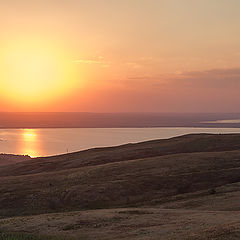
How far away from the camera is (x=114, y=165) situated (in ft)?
212

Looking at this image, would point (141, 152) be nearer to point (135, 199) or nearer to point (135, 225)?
point (135, 199)

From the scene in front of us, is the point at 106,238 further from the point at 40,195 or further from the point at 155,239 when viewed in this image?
the point at 40,195

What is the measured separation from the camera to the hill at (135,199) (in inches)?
1171

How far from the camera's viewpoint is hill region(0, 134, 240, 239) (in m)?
29.7

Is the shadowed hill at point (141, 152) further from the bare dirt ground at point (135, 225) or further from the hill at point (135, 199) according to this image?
the bare dirt ground at point (135, 225)

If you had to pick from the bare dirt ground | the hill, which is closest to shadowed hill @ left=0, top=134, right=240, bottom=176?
the hill

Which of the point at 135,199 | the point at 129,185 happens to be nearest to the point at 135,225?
the point at 135,199

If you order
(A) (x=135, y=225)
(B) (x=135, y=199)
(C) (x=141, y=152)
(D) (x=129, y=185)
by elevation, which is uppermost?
(C) (x=141, y=152)

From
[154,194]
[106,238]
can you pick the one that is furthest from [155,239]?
[154,194]

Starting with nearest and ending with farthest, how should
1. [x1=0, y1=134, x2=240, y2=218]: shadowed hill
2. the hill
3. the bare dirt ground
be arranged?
the bare dirt ground < the hill < [x1=0, y1=134, x2=240, y2=218]: shadowed hill

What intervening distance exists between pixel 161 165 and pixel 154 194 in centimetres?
1274

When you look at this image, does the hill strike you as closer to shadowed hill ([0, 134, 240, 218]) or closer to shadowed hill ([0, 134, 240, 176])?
shadowed hill ([0, 134, 240, 218])

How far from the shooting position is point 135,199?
48062 millimetres

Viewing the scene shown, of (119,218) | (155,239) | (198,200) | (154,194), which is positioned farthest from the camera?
(154,194)
